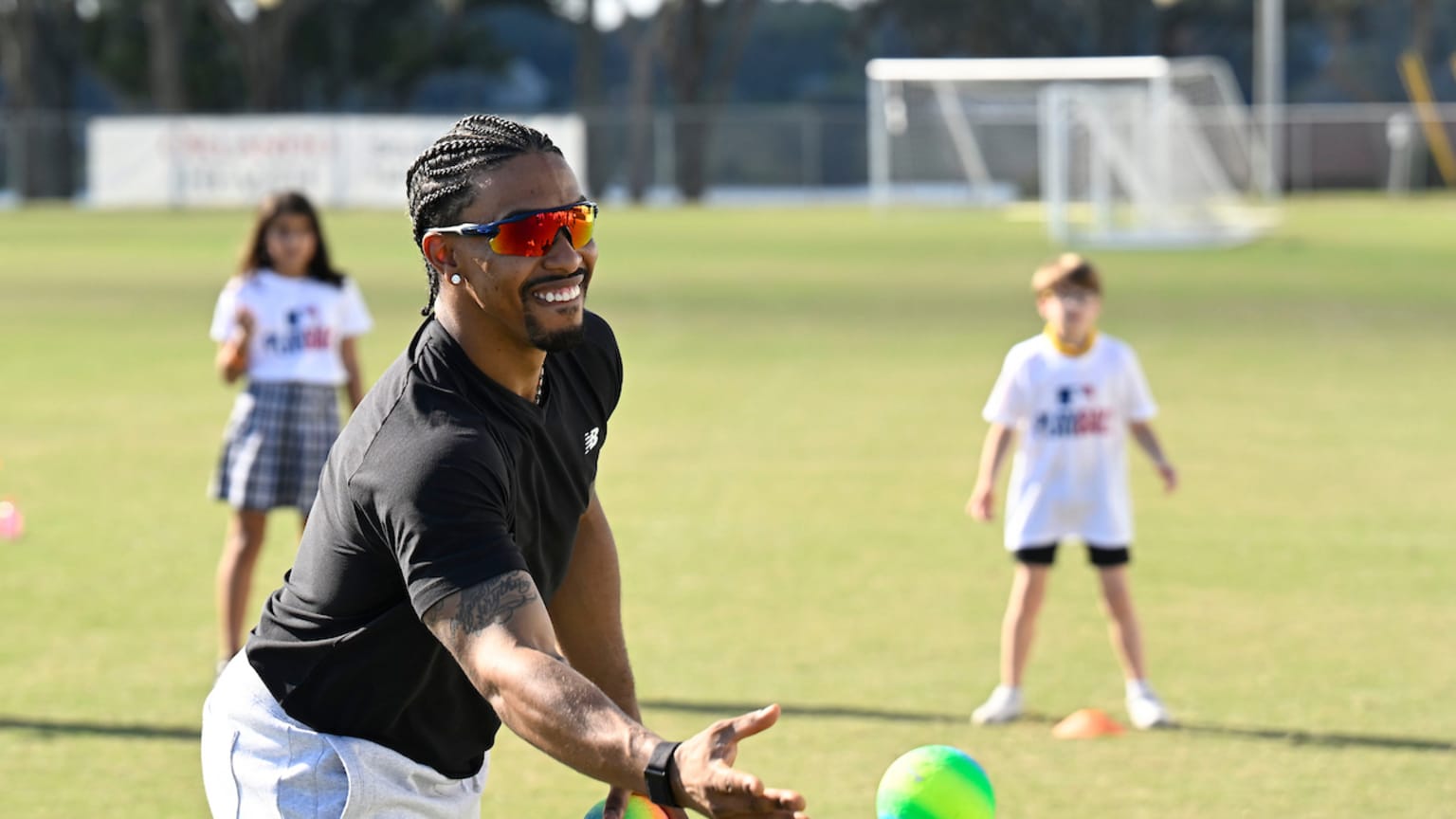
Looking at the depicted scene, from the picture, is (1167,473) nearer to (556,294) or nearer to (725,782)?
(556,294)

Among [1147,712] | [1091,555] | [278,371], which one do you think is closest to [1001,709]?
[1147,712]

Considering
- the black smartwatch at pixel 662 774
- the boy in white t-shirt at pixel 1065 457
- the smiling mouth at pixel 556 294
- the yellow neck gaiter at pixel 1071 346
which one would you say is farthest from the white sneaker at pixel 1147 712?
the black smartwatch at pixel 662 774

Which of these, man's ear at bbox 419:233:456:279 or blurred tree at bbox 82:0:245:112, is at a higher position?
blurred tree at bbox 82:0:245:112

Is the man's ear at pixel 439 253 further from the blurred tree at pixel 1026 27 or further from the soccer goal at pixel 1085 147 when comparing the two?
the blurred tree at pixel 1026 27

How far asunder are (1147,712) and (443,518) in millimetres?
4341

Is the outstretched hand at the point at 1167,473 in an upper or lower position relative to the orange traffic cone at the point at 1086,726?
upper

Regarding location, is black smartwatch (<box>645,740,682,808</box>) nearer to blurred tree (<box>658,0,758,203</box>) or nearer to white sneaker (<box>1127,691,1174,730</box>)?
white sneaker (<box>1127,691,1174,730</box>)

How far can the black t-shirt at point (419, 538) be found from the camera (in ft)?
10.6

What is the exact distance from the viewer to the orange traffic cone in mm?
6906

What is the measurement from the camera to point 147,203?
178 ft

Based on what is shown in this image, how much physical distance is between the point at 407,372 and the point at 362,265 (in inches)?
1079

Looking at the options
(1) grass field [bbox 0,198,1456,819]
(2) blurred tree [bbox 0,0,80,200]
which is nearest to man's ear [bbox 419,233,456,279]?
(1) grass field [bbox 0,198,1456,819]

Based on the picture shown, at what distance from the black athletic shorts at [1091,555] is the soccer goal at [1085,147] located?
27.3m

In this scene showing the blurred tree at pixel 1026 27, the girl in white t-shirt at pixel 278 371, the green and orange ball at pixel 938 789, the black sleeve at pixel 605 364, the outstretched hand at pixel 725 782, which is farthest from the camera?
the blurred tree at pixel 1026 27
